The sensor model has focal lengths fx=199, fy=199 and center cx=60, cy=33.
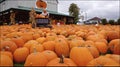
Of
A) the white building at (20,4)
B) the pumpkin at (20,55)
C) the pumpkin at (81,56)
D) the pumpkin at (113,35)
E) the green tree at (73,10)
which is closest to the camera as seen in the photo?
the pumpkin at (81,56)

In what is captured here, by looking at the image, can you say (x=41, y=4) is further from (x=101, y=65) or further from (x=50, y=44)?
(x=101, y=65)

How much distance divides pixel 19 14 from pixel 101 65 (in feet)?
66.8

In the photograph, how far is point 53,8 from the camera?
→ 1501 inches

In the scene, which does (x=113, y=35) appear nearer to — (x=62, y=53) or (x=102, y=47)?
(x=102, y=47)

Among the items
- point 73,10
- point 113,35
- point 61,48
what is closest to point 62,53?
point 61,48

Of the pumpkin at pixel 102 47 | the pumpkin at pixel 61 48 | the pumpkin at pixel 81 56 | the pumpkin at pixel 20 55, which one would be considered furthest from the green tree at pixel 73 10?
the pumpkin at pixel 81 56

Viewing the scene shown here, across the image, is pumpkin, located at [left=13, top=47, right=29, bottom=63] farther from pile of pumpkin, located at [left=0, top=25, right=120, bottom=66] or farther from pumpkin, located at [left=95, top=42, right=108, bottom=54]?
pumpkin, located at [left=95, top=42, right=108, bottom=54]

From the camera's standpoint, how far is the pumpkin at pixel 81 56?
5.18 ft

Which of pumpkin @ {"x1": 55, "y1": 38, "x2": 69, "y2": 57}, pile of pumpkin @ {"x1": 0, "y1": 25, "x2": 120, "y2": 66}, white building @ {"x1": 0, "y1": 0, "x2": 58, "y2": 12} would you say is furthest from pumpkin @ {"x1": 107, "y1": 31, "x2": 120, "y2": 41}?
white building @ {"x1": 0, "y1": 0, "x2": 58, "y2": 12}

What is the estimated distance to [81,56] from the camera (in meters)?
1.62

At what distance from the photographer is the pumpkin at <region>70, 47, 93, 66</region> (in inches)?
62.2

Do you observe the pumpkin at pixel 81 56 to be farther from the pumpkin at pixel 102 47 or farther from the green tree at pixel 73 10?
the green tree at pixel 73 10

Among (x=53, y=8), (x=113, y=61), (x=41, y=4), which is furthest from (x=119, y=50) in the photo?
(x=53, y=8)

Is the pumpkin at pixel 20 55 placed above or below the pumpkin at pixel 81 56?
below
